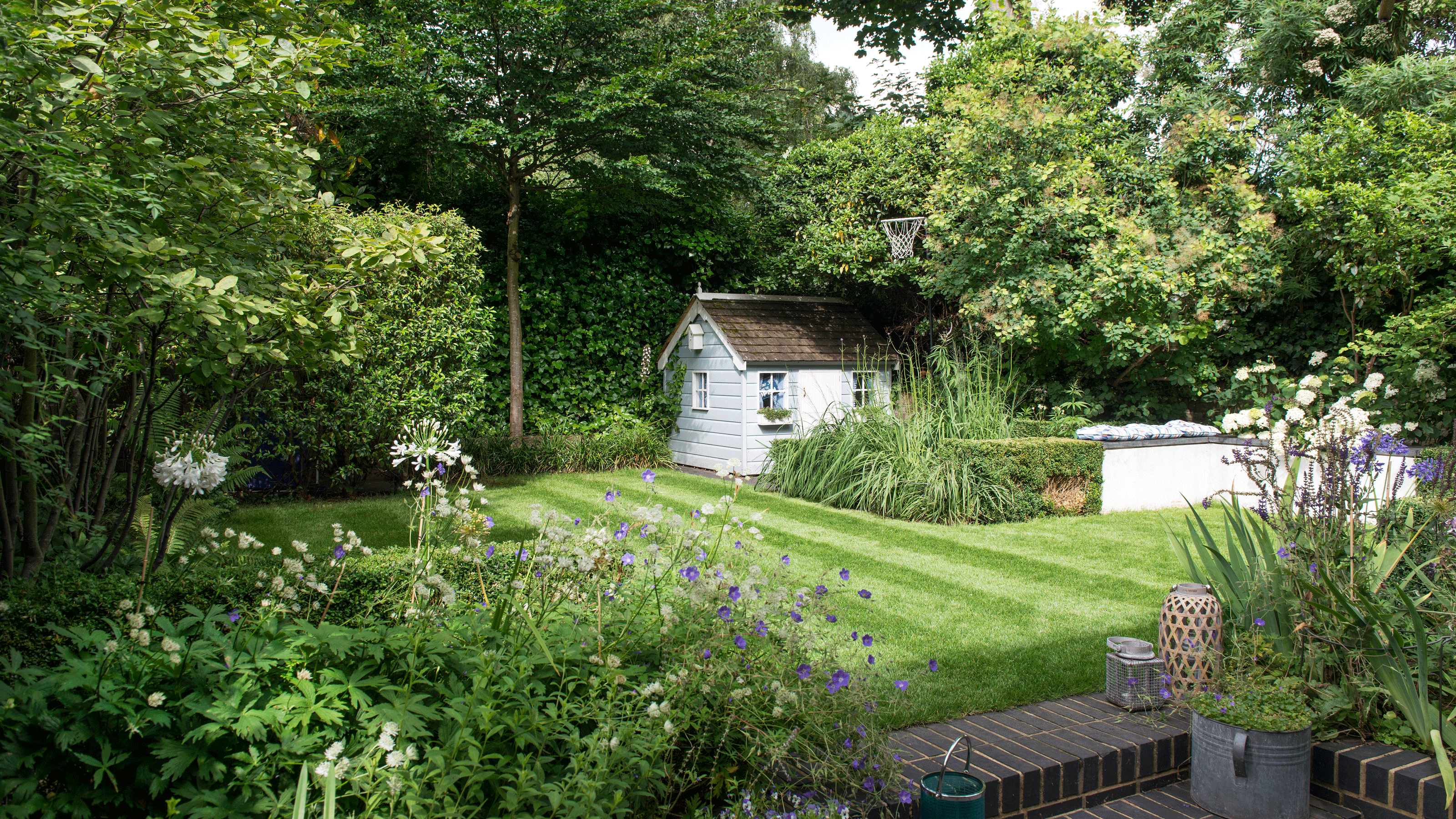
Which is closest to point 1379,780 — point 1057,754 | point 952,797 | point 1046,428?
point 1057,754

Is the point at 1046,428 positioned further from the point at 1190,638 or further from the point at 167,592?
the point at 167,592

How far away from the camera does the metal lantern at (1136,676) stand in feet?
11.1

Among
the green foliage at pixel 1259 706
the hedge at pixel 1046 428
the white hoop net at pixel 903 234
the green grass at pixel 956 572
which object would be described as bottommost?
the green grass at pixel 956 572

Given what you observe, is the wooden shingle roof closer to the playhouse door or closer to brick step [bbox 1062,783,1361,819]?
the playhouse door

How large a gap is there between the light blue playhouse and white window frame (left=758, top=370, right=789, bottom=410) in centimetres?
1

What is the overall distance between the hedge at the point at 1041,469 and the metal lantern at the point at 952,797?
6344 millimetres

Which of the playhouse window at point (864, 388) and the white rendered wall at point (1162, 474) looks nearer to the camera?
the white rendered wall at point (1162, 474)

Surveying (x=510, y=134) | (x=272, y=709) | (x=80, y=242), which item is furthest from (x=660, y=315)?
(x=272, y=709)

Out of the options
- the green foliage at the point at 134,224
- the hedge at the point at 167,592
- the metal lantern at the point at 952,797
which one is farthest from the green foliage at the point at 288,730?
the green foliage at the point at 134,224

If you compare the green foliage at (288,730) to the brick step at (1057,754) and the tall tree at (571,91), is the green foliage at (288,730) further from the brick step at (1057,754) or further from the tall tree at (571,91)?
the tall tree at (571,91)


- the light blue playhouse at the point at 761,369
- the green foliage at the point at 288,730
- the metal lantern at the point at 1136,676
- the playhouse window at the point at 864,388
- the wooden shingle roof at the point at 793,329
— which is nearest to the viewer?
the green foliage at the point at 288,730

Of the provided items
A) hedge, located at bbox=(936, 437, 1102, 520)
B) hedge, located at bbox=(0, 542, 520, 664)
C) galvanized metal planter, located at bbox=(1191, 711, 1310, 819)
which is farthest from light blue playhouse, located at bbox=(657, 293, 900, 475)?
galvanized metal planter, located at bbox=(1191, 711, 1310, 819)

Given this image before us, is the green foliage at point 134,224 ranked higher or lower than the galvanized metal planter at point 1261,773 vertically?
higher

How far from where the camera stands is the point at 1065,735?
10.5 ft
